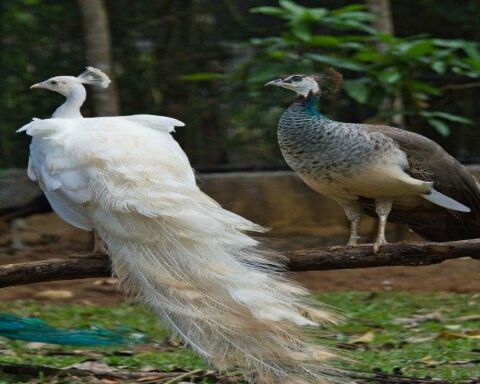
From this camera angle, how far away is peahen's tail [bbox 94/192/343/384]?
4051 mm

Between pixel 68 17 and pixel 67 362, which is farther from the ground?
pixel 68 17

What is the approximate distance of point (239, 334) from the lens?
409 centimetres

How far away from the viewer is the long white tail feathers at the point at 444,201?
516 centimetres

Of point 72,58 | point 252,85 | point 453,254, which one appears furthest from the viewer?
point 72,58

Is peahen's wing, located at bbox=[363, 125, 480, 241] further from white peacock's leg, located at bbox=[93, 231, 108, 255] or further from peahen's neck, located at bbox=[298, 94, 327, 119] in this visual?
white peacock's leg, located at bbox=[93, 231, 108, 255]

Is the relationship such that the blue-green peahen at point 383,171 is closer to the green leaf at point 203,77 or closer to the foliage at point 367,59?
the foliage at point 367,59

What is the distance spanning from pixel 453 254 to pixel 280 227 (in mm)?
4679

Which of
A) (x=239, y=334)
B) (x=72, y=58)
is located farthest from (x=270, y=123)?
(x=239, y=334)

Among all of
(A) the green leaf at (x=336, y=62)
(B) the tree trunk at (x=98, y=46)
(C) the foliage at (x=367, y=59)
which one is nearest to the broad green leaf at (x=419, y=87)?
(C) the foliage at (x=367, y=59)

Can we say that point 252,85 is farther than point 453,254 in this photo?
Yes

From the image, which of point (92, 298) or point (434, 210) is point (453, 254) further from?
point (92, 298)

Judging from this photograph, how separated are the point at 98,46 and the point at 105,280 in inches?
79.3

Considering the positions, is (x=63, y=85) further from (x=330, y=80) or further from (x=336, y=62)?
(x=336, y=62)

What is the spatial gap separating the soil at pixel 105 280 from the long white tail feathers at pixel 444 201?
2623 mm
